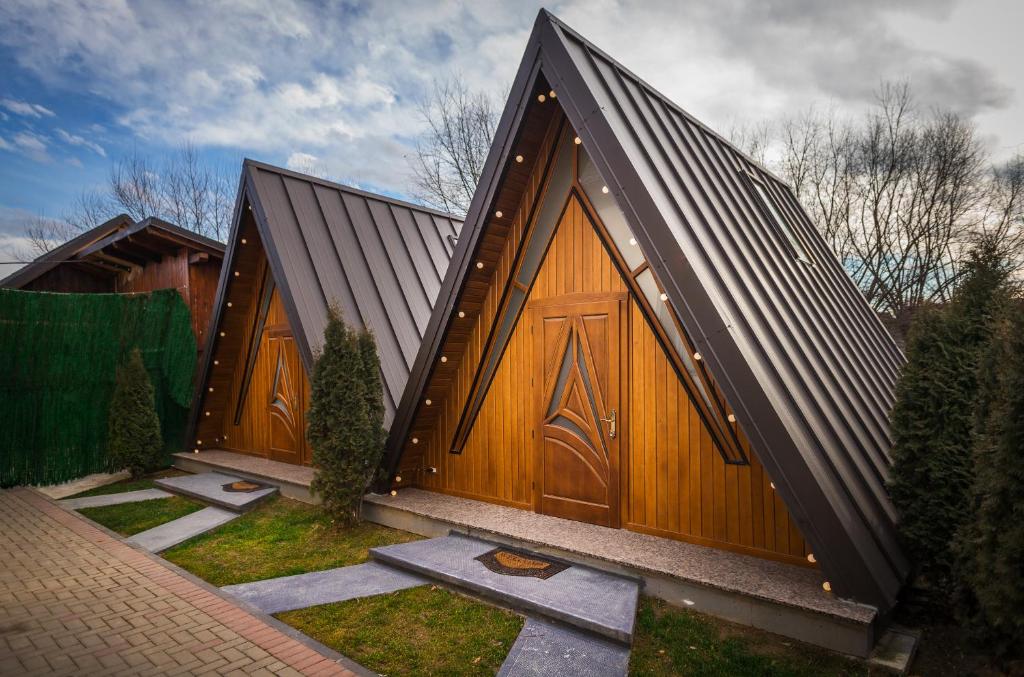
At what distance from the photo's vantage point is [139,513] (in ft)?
22.2

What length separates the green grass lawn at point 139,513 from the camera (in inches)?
247

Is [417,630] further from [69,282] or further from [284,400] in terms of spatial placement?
[69,282]

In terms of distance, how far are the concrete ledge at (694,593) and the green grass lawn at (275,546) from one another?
0.47m

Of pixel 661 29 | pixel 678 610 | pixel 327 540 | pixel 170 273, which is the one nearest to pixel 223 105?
pixel 170 273

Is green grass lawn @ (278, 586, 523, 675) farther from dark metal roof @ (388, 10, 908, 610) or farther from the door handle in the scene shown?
dark metal roof @ (388, 10, 908, 610)

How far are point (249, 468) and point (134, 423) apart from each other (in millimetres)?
2325

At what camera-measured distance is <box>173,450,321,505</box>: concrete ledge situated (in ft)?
23.8

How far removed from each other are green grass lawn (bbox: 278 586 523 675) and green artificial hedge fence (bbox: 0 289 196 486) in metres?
7.40

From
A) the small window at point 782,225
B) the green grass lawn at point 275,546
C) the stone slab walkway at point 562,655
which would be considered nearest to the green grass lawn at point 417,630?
the stone slab walkway at point 562,655

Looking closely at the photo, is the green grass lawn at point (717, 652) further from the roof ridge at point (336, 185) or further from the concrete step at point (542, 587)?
the roof ridge at point (336, 185)

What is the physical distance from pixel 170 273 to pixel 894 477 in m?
13.1

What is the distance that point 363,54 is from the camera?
16359 mm

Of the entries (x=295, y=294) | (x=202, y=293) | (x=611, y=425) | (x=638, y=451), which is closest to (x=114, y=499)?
(x=295, y=294)

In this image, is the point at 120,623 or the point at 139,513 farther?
the point at 139,513
